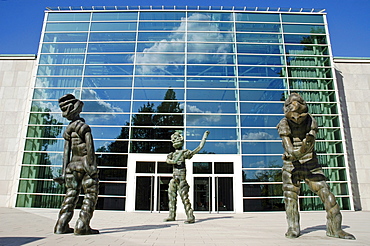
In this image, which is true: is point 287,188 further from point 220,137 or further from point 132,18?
point 132,18

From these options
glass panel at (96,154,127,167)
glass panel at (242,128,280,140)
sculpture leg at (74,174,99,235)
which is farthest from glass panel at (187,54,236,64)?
sculpture leg at (74,174,99,235)

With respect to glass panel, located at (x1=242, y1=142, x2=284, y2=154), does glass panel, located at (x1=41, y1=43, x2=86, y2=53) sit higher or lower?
higher

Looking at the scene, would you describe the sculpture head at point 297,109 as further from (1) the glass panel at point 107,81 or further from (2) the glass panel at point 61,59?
(2) the glass panel at point 61,59

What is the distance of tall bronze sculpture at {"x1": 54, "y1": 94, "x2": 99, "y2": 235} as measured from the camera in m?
5.99

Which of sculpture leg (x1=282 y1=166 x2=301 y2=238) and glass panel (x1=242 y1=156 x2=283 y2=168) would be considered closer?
sculpture leg (x1=282 y1=166 x2=301 y2=238)

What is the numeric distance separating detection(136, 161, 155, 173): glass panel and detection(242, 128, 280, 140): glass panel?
244 inches

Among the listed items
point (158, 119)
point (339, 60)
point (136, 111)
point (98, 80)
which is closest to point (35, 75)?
point (98, 80)

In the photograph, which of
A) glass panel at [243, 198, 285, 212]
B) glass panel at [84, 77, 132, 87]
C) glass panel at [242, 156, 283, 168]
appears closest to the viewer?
glass panel at [243, 198, 285, 212]

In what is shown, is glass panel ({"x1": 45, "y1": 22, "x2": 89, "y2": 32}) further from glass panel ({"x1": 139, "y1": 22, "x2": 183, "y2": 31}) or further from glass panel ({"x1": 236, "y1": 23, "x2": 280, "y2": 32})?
glass panel ({"x1": 236, "y1": 23, "x2": 280, "y2": 32})

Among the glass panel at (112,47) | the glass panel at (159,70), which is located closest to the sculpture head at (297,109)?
the glass panel at (159,70)

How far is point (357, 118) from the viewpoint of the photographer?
1892 cm

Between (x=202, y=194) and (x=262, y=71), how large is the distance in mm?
9538

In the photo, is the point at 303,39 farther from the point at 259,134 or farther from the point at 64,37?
the point at 64,37

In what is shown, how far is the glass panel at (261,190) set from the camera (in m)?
16.7
